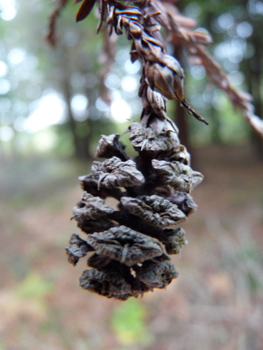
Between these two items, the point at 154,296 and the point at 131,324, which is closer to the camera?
the point at 131,324

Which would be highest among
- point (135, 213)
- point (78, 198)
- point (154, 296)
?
point (78, 198)

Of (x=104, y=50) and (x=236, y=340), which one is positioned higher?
(x=104, y=50)

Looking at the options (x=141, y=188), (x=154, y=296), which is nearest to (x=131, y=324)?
(x=154, y=296)

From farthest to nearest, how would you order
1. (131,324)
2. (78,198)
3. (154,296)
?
(78,198)
(154,296)
(131,324)

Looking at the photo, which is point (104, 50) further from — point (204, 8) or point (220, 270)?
point (204, 8)

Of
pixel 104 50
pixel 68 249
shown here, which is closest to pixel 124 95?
pixel 104 50

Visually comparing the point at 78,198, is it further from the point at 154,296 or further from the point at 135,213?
the point at 135,213
